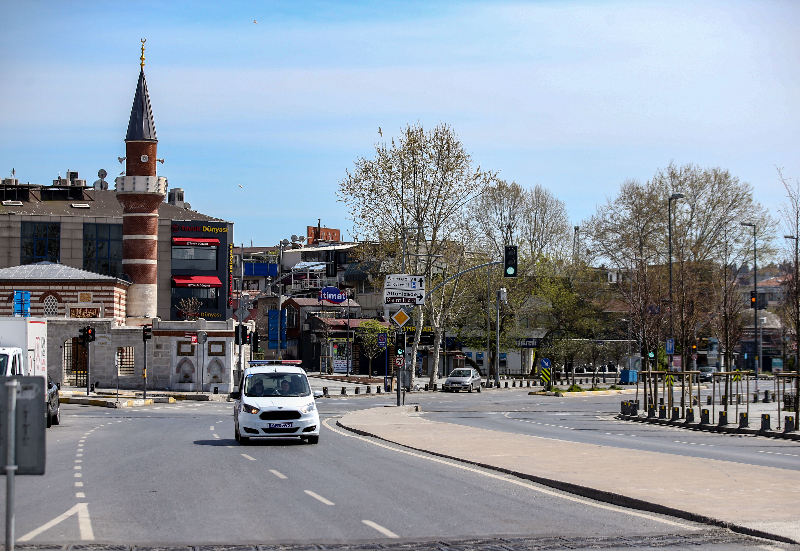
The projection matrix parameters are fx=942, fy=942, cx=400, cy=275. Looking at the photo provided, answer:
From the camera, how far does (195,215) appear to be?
96000mm

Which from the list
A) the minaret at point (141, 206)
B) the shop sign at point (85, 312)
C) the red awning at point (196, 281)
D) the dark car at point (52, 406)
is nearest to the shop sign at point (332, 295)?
the red awning at point (196, 281)

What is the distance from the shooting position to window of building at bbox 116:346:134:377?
55469mm

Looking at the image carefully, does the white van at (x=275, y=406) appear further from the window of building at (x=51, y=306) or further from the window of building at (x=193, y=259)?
the window of building at (x=193, y=259)

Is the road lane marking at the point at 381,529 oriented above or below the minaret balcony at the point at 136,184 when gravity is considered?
below

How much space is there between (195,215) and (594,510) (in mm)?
87684

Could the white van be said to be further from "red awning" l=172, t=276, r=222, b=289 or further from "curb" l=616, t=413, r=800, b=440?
"red awning" l=172, t=276, r=222, b=289

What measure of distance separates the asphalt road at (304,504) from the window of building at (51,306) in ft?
133

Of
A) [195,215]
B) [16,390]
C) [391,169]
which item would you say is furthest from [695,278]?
[16,390]

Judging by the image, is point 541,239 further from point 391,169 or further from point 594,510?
point 594,510

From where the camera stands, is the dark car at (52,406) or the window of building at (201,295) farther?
the window of building at (201,295)

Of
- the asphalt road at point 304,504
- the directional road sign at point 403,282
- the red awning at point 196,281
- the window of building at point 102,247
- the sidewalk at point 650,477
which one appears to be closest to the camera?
the asphalt road at point 304,504

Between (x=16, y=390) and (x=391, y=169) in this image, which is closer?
(x=16, y=390)

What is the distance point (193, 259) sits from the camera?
8794cm

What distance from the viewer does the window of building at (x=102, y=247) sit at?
274ft
